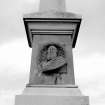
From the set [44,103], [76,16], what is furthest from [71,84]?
[76,16]

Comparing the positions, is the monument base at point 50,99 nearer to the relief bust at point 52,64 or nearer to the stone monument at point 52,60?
the stone monument at point 52,60

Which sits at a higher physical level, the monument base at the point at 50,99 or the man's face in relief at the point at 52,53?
the man's face in relief at the point at 52,53

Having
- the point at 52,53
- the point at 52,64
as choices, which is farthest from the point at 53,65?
the point at 52,53

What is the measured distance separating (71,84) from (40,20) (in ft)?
5.57

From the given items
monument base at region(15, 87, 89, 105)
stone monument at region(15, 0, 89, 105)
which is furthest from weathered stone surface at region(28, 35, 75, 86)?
monument base at region(15, 87, 89, 105)

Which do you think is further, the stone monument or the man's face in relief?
the man's face in relief

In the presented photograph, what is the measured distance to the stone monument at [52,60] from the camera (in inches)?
207

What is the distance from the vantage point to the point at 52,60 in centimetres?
568

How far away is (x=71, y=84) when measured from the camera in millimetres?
5590

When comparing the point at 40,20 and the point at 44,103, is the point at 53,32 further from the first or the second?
the point at 44,103

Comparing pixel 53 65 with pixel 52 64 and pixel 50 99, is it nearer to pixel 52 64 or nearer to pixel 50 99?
pixel 52 64

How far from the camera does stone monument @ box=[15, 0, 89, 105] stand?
5266mm

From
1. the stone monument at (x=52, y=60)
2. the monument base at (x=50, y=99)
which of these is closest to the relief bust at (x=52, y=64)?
the stone monument at (x=52, y=60)

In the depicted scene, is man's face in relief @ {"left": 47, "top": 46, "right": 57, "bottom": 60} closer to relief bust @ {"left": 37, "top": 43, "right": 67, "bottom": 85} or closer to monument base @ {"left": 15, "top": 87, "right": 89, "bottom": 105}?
relief bust @ {"left": 37, "top": 43, "right": 67, "bottom": 85}
